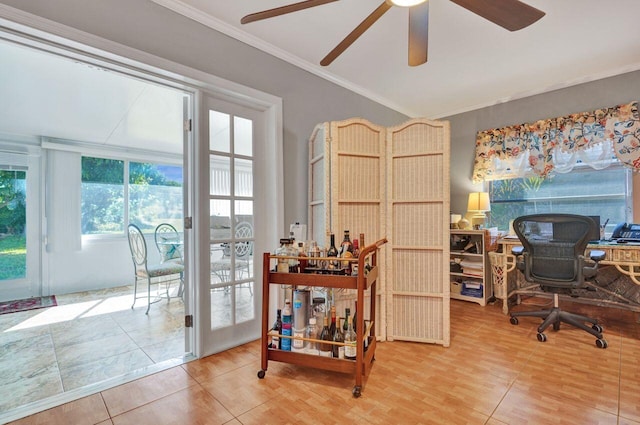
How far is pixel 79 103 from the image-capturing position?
10.4 feet

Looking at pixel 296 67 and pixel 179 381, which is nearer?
pixel 179 381

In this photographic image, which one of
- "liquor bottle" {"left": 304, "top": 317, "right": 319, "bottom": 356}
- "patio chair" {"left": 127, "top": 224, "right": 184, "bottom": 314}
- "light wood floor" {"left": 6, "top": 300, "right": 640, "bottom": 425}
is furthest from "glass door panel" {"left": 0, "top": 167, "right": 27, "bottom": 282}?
"liquor bottle" {"left": 304, "top": 317, "right": 319, "bottom": 356}

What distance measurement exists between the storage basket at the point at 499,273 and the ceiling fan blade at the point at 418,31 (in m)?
2.45

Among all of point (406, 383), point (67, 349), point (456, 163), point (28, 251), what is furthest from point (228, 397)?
point (28, 251)

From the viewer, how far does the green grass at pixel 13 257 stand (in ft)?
13.1

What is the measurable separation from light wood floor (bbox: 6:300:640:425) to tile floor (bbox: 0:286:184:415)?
0.35 metres

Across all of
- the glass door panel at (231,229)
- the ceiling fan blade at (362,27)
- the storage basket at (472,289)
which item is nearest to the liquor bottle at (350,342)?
the glass door panel at (231,229)

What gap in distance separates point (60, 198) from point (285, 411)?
15.2ft

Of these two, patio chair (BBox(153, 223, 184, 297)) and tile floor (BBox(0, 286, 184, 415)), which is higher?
patio chair (BBox(153, 223, 184, 297))

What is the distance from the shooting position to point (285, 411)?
159cm

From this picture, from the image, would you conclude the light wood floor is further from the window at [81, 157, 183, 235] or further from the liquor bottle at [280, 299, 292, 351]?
the window at [81, 157, 183, 235]

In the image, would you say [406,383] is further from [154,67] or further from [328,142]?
[154,67]

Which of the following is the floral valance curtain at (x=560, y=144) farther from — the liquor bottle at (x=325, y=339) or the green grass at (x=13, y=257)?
the green grass at (x=13, y=257)

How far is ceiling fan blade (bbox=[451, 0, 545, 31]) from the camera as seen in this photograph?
55.0 inches
